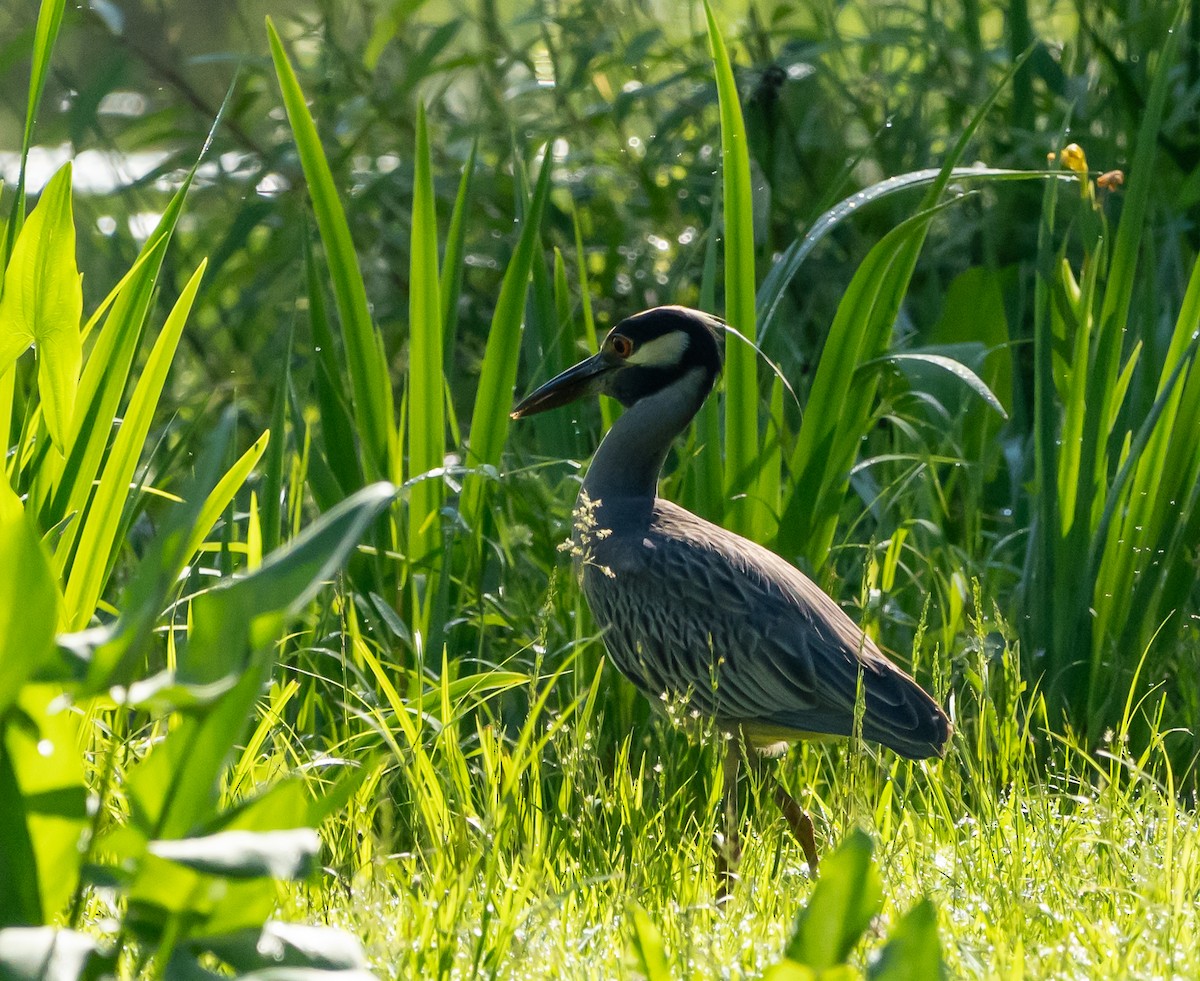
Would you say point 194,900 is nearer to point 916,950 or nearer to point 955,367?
point 916,950

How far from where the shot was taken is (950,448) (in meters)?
4.30

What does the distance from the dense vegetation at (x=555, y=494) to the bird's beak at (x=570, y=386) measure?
0.12 metres

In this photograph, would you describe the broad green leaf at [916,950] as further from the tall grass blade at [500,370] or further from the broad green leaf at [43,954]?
the tall grass blade at [500,370]

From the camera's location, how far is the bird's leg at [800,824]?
294cm

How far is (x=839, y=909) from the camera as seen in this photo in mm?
1535

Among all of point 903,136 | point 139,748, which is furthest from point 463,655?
point 903,136

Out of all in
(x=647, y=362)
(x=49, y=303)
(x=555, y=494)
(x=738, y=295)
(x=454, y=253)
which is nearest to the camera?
(x=49, y=303)

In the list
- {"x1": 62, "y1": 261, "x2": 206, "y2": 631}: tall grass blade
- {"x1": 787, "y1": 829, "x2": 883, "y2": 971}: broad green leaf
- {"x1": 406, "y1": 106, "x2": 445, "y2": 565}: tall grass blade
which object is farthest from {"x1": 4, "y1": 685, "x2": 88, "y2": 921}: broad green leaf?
{"x1": 406, "y1": 106, "x2": 445, "y2": 565}: tall grass blade

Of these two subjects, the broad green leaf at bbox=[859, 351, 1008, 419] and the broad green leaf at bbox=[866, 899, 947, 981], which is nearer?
the broad green leaf at bbox=[866, 899, 947, 981]

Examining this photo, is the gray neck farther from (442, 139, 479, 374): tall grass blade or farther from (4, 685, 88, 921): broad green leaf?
(4, 685, 88, 921): broad green leaf

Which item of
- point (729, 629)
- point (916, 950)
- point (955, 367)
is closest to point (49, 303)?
point (729, 629)

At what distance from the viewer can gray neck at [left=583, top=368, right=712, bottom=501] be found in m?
3.70

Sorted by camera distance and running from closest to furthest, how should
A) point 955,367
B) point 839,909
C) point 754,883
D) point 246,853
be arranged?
1. point 246,853
2. point 839,909
3. point 754,883
4. point 955,367

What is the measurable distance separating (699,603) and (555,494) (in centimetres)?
63
